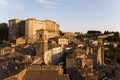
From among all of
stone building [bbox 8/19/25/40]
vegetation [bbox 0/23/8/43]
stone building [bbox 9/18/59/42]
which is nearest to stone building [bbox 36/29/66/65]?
stone building [bbox 9/18/59/42]

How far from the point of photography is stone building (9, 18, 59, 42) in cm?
4599

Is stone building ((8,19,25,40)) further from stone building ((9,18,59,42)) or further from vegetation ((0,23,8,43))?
vegetation ((0,23,8,43))

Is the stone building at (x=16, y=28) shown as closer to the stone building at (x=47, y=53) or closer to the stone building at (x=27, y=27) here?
the stone building at (x=27, y=27)

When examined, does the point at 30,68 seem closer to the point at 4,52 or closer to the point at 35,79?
the point at 35,79

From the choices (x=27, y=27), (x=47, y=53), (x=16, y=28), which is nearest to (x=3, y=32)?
(x=16, y=28)

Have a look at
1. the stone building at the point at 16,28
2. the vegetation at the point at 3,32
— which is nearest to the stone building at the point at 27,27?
the stone building at the point at 16,28

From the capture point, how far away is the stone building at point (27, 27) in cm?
4599

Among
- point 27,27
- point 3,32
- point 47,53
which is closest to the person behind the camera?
point 47,53

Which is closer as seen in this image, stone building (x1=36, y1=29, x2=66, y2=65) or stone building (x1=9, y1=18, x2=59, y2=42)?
stone building (x1=36, y1=29, x2=66, y2=65)

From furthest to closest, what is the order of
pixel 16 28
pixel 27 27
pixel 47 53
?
pixel 16 28 < pixel 27 27 < pixel 47 53

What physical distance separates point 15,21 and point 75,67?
30.5 meters

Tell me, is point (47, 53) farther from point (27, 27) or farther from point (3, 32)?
point (3, 32)

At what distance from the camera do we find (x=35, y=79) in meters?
18.1

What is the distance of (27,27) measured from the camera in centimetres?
4691
